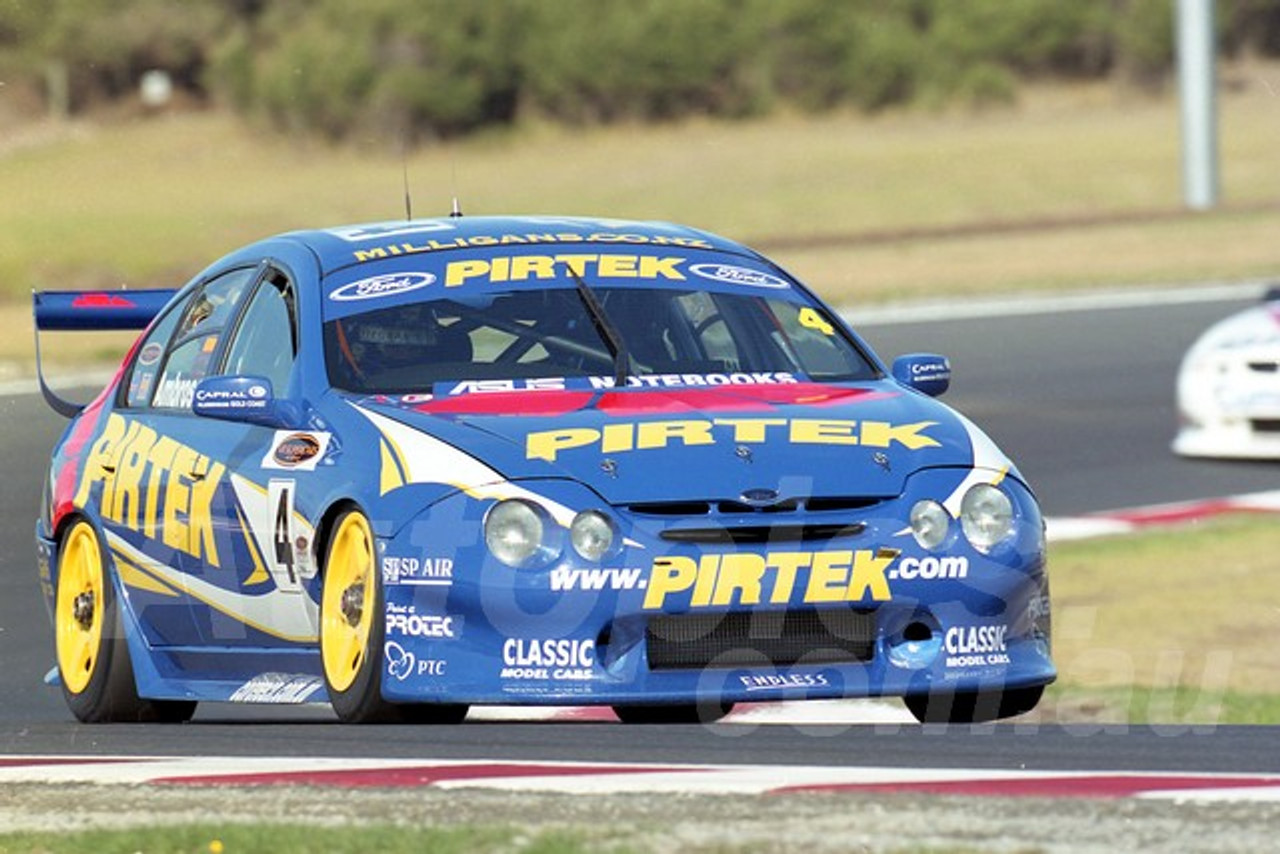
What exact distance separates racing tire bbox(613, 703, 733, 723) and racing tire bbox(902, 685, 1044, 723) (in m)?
0.44

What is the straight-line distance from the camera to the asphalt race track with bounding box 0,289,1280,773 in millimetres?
5457

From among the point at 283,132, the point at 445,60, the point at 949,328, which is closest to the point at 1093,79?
the point at 445,60

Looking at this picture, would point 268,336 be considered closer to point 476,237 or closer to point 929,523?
point 476,237

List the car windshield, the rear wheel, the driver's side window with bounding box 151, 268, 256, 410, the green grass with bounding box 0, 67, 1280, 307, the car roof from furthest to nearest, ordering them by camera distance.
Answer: the green grass with bounding box 0, 67, 1280, 307 → the driver's side window with bounding box 151, 268, 256, 410 → the car roof → the car windshield → the rear wheel

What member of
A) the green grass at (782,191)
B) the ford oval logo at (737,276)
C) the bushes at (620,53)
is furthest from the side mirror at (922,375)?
the bushes at (620,53)

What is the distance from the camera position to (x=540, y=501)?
6059mm

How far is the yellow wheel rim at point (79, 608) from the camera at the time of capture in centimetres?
757

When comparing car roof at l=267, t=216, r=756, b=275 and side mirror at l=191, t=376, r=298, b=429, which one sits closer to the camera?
side mirror at l=191, t=376, r=298, b=429

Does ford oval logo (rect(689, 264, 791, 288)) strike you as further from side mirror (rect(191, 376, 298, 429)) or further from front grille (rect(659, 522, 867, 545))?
front grille (rect(659, 522, 867, 545))

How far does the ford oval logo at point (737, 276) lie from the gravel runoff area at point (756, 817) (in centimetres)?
247

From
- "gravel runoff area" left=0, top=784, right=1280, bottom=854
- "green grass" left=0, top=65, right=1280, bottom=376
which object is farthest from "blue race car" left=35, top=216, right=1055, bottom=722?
"green grass" left=0, top=65, right=1280, bottom=376

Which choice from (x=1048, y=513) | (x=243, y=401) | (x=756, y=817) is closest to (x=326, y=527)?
(x=243, y=401)

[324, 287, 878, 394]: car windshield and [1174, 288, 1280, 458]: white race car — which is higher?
[324, 287, 878, 394]: car windshield

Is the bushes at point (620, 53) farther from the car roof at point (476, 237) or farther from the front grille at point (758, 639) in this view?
the front grille at point (758, 639)
